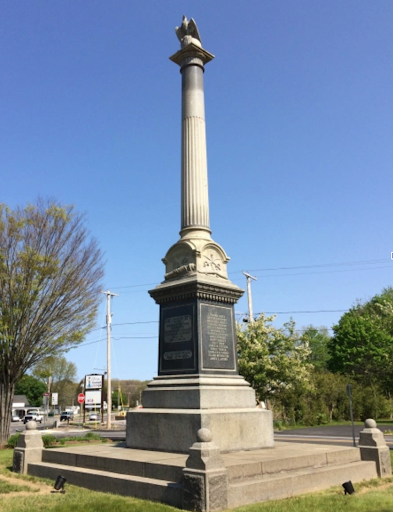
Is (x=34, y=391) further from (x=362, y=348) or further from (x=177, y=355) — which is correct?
(x=177, y=355)

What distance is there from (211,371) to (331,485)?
10.8ft

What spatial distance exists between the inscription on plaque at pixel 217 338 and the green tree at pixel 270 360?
20.0 m

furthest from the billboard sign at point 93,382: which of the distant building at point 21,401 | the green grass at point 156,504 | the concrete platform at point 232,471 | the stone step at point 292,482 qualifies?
the distant building at point 21,401

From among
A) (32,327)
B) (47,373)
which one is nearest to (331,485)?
(32,327)

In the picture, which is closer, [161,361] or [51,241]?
[161,361]

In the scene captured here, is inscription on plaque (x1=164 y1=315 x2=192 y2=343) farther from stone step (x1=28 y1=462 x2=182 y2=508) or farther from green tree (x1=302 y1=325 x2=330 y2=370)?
green tree (x1=302 y1=325 x2=330 y2=370)

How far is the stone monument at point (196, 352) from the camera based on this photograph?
978 cm

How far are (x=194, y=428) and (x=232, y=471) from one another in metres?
1.73

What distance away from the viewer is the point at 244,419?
33.0 feet

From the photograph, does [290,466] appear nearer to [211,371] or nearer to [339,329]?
[211,371]

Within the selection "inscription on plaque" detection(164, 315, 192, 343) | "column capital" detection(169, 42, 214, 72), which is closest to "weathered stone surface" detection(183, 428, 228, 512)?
"inscription on plaque" detection(164, 315, 192, 343)

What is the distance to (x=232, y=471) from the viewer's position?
7.72 meters

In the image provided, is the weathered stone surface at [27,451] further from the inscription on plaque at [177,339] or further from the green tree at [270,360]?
the green tree at [270,360]

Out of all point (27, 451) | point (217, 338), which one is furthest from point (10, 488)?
point (217, 338)
